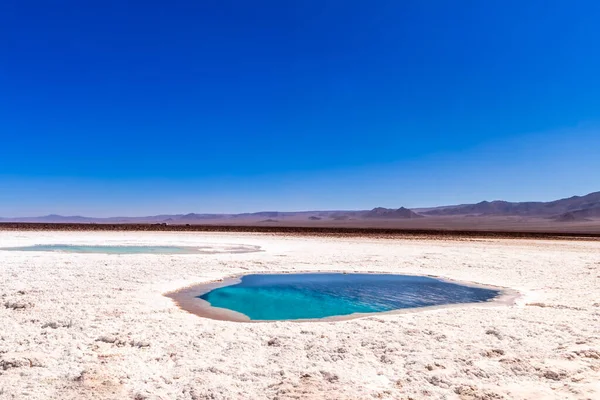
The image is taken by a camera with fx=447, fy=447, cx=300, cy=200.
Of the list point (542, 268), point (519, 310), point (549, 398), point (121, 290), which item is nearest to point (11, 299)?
point (121, 290)

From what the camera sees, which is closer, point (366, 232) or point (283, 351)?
point (283, 351)

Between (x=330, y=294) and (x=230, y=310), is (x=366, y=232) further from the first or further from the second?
(x=230, y=310)

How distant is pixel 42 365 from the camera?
5.11 metres

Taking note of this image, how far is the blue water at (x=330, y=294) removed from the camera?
29.2ft

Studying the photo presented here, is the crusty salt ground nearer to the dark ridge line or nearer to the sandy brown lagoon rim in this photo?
the sandy brown lagoon rim

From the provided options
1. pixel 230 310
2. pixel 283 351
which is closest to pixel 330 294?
pixel 230 310

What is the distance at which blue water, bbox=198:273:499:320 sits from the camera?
8.91 meters

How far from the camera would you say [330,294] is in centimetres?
1061

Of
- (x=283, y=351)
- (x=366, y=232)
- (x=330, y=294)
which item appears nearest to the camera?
(x=283, y=351)

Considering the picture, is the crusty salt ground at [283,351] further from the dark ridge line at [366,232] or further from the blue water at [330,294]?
the dark ridge line at [366,232]

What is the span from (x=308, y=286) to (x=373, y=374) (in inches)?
266

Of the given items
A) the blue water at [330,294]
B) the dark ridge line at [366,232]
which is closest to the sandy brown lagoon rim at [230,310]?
the blue water at [330,294]

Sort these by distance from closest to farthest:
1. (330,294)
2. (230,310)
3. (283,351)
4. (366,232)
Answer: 1. (283,351)
2. (230,310)
3. (330,294)
4. (366,232)

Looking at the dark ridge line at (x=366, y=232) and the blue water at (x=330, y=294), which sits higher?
the dark ridge line at (x=366, y=232)
